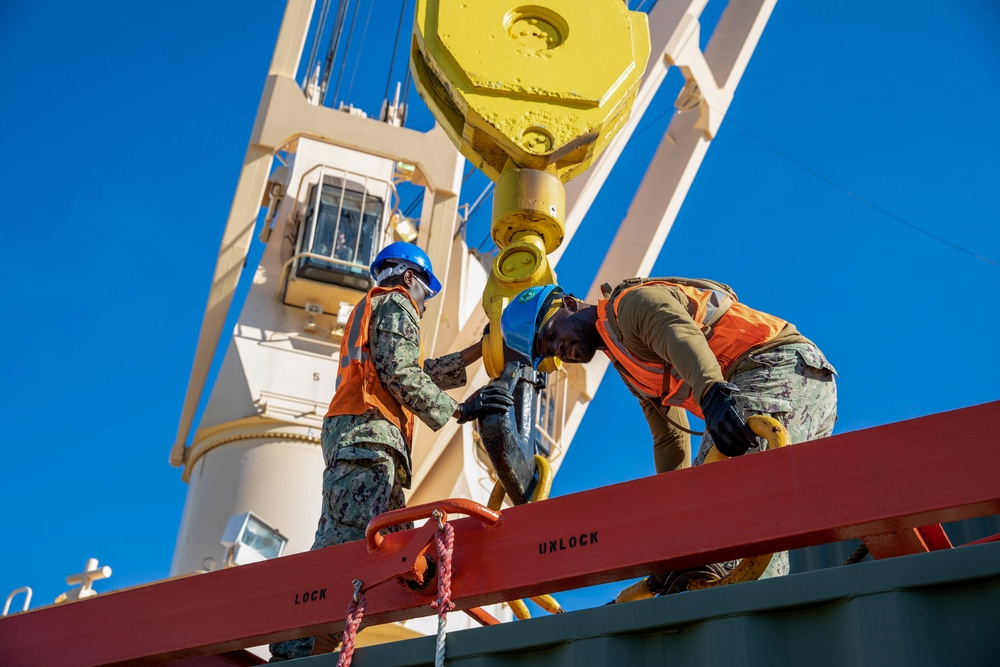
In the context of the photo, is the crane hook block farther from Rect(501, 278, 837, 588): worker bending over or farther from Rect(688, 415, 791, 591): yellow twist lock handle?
Rect(688, 415, 791, 591): yellow twist lock handle

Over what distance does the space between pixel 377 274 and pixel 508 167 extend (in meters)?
0.73

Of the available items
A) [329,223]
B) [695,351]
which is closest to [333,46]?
[329,223]

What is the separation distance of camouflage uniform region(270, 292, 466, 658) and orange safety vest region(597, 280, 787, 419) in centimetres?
92

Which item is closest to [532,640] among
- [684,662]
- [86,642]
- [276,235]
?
[684,662]

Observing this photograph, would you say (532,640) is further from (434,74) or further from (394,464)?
(434,74)

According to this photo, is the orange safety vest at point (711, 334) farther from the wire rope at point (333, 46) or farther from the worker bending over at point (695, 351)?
the wire rope at point (333, 46)

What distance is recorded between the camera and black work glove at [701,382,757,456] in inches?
120

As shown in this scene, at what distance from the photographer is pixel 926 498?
259 centimetres

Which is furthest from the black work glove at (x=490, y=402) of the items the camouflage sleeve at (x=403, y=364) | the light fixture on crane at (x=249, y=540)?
the light fixture on crane at (x=249, y=540)

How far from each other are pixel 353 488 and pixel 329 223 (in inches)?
239

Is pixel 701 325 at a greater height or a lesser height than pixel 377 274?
lesser

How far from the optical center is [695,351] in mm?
3283

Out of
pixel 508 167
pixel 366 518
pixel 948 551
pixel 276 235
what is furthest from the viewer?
pixel 276 235

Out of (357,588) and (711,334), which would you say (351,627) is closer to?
(357,588)
